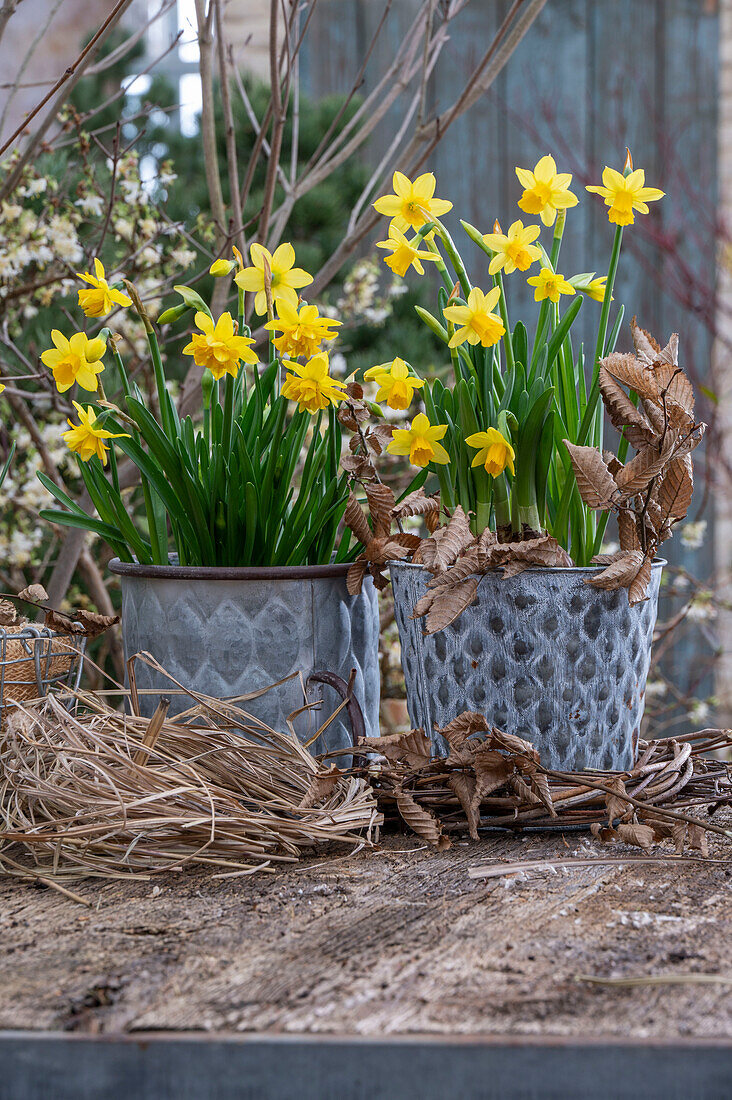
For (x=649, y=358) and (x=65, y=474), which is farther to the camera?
(x=65, y=474)

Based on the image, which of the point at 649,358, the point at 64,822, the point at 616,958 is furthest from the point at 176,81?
the point at 616,958

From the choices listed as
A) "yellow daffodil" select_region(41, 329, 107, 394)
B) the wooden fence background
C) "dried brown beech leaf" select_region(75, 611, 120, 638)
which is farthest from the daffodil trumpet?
the wooden fence background

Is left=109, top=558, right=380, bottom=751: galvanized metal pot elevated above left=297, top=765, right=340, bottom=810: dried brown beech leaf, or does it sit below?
above

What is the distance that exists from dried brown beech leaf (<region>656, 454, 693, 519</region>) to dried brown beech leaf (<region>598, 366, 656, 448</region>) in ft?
0.10

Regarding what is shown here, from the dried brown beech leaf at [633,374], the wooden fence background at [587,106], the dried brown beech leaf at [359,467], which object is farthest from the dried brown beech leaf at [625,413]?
the wooden fence background at [587,106]

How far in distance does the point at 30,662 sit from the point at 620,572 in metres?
0.53

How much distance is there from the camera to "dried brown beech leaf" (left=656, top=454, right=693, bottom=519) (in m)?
0.78

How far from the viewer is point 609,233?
2.61 m

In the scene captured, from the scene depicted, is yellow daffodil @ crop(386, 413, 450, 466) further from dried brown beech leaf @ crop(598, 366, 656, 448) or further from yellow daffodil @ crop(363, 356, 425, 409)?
dried brown beech leaf @ crop(598, 366, 656, 448)

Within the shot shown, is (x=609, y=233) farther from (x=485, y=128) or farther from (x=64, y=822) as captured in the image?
(x=64, y=822)

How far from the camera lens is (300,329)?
82 cm

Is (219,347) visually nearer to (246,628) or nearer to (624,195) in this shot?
(246,628)

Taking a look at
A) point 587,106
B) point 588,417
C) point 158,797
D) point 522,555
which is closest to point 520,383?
point 588,417

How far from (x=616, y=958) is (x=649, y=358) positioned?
518 millimetres
